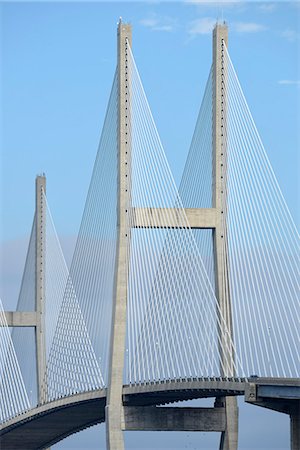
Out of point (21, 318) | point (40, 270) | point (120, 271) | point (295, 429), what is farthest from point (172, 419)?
point (40, 270)

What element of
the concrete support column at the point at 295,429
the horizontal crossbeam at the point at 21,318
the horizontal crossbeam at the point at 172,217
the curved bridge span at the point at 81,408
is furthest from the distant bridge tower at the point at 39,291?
the concrete support column at the point at 295,429

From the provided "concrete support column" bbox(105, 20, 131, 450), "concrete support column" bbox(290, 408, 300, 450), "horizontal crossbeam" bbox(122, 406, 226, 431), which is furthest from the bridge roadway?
"concrete support column" bbox(290, 408, 300, 450)

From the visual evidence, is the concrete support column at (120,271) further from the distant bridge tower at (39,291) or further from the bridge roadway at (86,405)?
the distant bridge tower at (39,291)

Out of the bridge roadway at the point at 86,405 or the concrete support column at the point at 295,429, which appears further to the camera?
the bridge roadway at the point at 86,405

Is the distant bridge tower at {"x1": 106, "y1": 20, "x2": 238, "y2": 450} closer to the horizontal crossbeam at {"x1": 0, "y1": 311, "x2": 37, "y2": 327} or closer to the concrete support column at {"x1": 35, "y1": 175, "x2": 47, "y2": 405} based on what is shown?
the concrete support column at {"x1": 35, "y1": 175, "x2": 47, "y2": 405}

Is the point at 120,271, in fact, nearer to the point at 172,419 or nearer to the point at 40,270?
the point at 172,419
